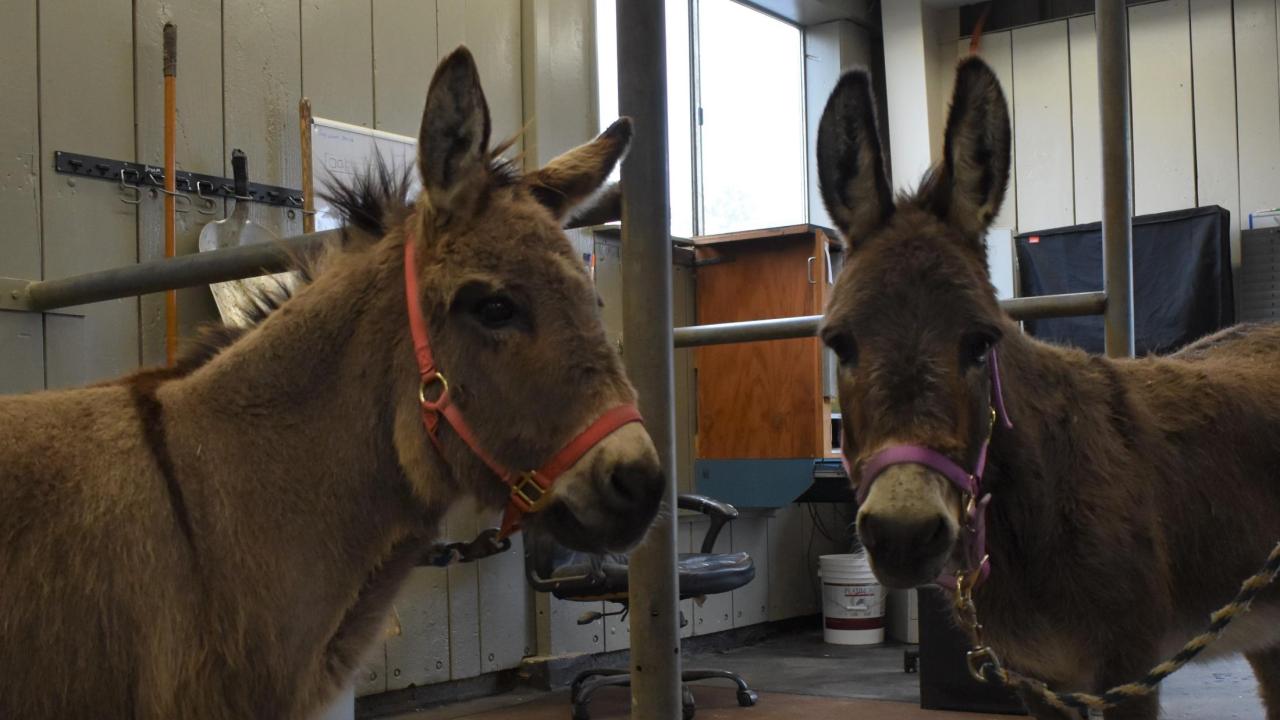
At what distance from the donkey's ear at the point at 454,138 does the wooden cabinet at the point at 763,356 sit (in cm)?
423

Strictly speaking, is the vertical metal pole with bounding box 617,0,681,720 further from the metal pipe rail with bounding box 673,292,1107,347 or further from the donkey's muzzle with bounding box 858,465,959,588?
the metal pipe rail with bounding box 673,292,1107,347

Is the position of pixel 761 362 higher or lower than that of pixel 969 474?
higher

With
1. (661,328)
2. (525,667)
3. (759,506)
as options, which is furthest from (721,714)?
(661,328)

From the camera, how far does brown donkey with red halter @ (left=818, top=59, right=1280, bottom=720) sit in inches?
65.4

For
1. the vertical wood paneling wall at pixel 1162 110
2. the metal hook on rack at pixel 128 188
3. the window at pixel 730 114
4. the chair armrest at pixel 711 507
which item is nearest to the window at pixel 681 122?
the window at pixel 730 114

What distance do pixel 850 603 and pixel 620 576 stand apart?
8.59ft

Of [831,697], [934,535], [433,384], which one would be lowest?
[831,697]

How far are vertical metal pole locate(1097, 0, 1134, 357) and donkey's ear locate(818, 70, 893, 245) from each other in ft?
2.36

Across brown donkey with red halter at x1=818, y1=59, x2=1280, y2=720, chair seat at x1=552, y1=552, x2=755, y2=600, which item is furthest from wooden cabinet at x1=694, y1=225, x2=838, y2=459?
brown donkey with red halter at x1=818, y1=59, x2=1280, y2=720

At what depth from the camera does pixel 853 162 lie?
77.7 inches

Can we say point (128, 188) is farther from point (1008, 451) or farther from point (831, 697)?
point (831, 697)

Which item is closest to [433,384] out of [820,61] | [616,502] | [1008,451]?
[616,502]

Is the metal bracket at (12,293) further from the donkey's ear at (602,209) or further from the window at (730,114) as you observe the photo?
the window at (730,114)

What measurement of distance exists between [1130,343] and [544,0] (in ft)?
11.9
